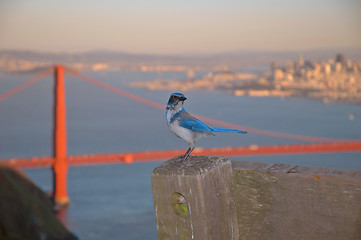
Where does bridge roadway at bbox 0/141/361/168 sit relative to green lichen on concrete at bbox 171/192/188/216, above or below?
below

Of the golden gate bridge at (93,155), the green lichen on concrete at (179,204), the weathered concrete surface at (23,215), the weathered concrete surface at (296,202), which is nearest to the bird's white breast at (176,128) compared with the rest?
the weathered concrete surface at (296,202)

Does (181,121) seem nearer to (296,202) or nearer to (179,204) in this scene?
(179,204)

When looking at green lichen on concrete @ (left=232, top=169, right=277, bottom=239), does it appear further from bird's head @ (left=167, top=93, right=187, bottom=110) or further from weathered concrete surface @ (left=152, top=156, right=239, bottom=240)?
bird's head @ (left=167, top=93, right=187, bottom=110)

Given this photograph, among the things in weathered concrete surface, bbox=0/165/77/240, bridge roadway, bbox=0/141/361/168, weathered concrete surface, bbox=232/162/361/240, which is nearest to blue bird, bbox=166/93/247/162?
weathered concrete surface, bbox=232/162/361/240

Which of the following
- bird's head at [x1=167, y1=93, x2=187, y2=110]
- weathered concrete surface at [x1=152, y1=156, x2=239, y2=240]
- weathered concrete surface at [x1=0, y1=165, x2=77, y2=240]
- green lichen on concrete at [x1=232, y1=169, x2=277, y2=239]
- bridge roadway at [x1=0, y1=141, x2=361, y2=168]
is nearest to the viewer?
weathered concrete surface at [x1=152, y1=156, x2=239, y2=240]

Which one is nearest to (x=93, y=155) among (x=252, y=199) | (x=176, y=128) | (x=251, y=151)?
(x=251, y=151)

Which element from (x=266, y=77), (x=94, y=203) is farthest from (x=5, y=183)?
(x=266, y=77)

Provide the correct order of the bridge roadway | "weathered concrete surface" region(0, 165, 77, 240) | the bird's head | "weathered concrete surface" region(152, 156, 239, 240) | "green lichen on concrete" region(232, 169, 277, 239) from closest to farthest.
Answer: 1. "weathered concrete surface" region(152, 156, 239, 240)
2. "green lichen on concrete" region(232, 169, 277, 239)
3. the bird's head
4. the bridge roadway
5. "weathered concrete surface" region(0, 165, 77, 240)

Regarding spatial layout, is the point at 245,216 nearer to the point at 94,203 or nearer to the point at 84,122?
the point at 94,203
